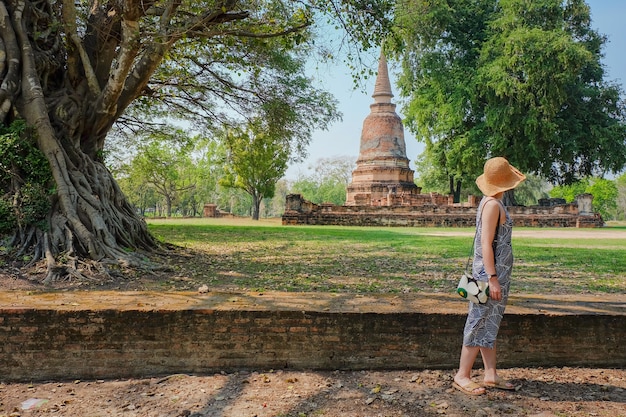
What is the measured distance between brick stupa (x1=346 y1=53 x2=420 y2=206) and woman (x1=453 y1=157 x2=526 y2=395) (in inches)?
975

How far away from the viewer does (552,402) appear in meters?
2.87

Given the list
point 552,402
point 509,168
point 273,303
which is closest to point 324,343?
point 273,303

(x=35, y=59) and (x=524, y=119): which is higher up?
(x=524, y=119)

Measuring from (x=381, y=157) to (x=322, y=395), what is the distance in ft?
89.8

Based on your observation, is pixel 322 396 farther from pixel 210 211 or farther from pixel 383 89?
pixel 210 211

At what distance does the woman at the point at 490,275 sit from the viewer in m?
2.96

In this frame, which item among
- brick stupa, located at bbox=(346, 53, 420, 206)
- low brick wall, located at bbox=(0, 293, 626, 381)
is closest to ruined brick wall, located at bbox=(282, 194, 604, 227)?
brick stupa, located at bbox=(346, 53, 420, 206)

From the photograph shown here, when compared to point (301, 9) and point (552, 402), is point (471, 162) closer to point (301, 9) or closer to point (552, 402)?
point (301, 9)

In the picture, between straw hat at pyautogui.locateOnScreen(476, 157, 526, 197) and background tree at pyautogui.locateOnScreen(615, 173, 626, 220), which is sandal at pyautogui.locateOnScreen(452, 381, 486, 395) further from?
background tree at pyautogui.locateOnScreen(615, 173, 626, 220)

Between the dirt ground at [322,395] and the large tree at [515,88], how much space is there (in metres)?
21.2

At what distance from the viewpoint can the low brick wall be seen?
3.30 metres

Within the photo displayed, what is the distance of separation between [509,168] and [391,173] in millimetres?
26519

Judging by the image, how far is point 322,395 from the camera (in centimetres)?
301

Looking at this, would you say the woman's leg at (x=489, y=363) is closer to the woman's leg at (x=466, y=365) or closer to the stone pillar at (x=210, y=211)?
the woman's leg at (x=466, y=365)
